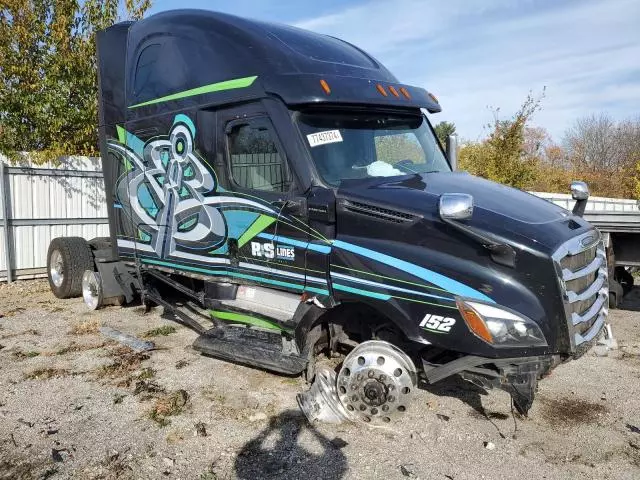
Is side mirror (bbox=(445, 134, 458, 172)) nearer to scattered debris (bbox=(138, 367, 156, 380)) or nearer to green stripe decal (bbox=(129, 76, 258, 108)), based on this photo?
green stripe decal (bbox=(129, 76, 258, 108))

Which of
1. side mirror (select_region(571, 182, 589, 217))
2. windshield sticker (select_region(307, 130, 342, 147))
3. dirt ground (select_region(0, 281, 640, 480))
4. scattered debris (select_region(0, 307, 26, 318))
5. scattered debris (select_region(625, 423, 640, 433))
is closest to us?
dirt ground (select_region(0, 281, 640, 480))

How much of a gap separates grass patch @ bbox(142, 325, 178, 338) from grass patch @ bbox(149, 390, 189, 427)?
6.67 ft

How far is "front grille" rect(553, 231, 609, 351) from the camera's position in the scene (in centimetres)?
376

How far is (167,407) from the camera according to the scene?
470cm

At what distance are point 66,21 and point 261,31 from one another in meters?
8.06

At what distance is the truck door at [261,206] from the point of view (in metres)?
4.66

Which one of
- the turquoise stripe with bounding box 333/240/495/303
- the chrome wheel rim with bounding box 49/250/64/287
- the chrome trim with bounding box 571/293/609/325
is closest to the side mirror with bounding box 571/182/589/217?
the chrome trim with bounding box 571/293/609/325

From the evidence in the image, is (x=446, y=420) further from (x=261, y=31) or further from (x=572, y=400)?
(x=261, y=31)

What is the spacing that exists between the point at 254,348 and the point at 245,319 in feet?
1.25

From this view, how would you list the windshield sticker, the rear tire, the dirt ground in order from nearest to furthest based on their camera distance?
the dirt ground, the windshield sticker, the rear tire

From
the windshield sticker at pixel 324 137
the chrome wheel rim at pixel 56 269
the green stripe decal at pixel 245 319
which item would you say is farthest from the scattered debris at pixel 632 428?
the chrome wheel rim at pixel 56 269

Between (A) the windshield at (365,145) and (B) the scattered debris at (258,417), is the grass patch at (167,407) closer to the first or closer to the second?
(B) the scattered debris at (258,417)

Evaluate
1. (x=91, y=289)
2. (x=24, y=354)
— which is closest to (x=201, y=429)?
(x=24, y=354)

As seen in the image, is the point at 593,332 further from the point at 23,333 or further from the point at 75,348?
the point at 23,333
